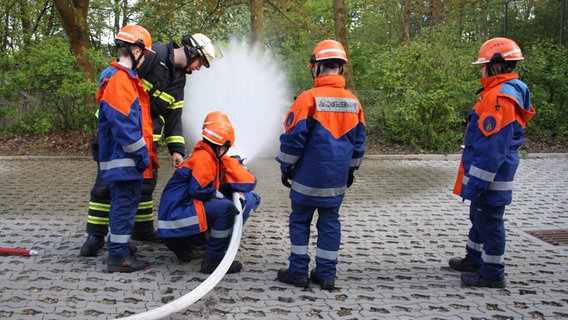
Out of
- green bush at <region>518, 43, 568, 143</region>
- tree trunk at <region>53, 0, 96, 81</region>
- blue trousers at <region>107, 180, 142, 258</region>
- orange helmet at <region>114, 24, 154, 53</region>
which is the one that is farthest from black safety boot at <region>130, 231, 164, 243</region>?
green bush at <region>518, 43, 568, 143</region>

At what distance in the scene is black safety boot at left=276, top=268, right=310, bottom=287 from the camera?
14.0 feet

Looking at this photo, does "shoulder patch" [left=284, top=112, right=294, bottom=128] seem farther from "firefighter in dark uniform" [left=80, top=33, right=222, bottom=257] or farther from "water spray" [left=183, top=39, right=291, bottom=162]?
"water spray" [left=183, top=39, right=291, bottom=162]

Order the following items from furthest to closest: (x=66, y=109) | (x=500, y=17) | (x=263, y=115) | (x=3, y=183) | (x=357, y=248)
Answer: (x=500, y=17)
(x=66, y=109)
(x=263, y=115)
(x=3, y=183)
(x=357, y=248)

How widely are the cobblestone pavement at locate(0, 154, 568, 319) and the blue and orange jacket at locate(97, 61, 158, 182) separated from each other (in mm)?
903

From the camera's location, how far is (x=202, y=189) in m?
4.38

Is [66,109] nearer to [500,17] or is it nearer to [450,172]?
[450,172]

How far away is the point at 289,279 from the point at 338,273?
0.54 m

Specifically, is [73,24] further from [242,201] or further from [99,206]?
[242,201]

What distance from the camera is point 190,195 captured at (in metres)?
4.45

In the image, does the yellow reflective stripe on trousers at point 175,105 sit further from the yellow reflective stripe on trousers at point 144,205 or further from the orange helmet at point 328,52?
the orange helmet at point 328,52

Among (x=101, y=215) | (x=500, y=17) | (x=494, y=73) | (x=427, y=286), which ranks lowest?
(x=427, y=286)

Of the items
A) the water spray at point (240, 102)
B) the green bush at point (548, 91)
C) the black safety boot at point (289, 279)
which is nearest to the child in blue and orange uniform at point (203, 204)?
the black safety boot at point (289, 279)

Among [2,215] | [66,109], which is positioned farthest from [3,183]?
[66,109]

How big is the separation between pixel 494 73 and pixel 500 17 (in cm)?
1399
